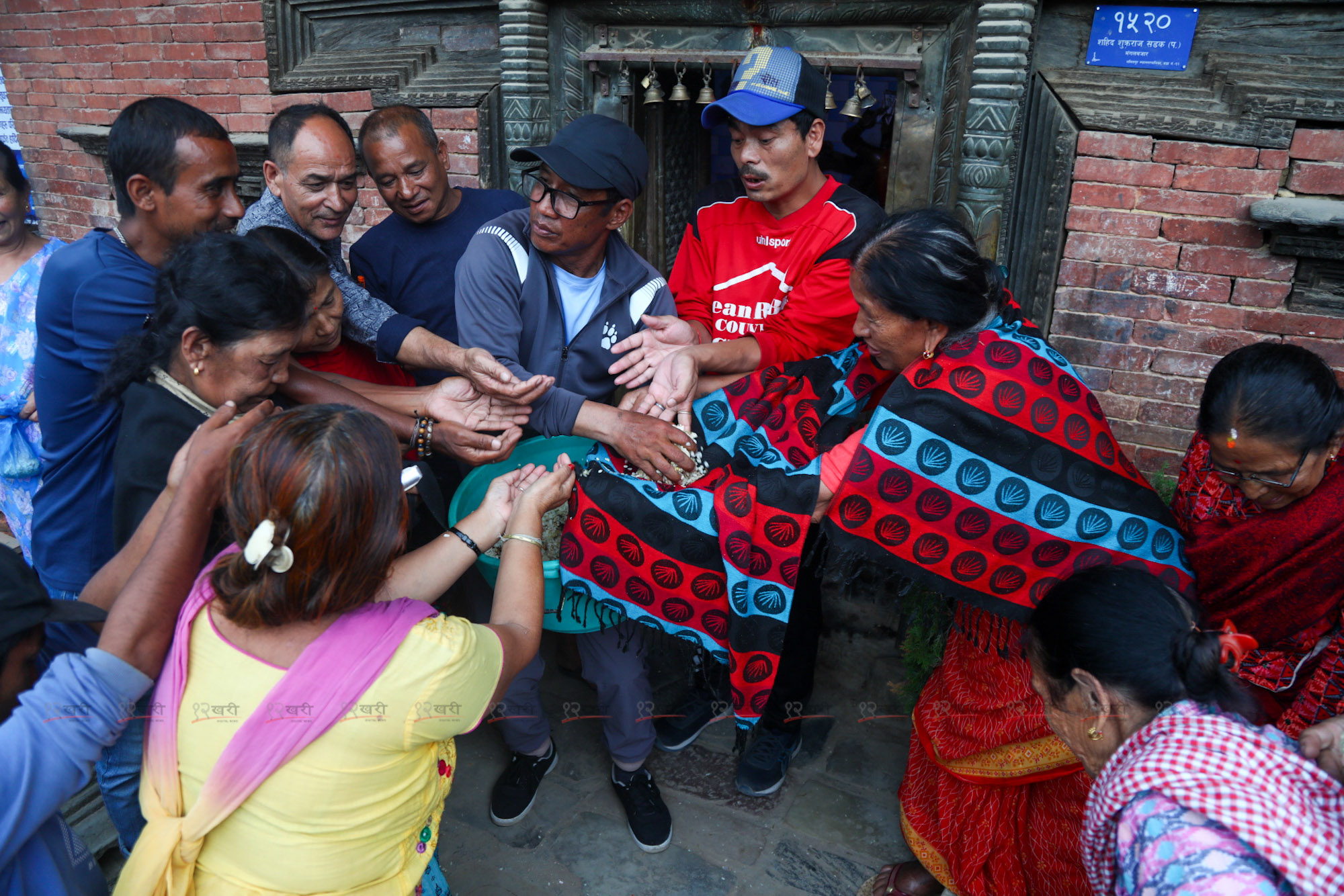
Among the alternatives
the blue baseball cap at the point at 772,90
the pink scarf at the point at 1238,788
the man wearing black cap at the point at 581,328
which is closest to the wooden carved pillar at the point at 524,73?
the blue baseball cap at the point at 772,90

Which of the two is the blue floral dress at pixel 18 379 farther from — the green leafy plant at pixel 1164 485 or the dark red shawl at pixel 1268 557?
the green leafy plant at pixel 1164 485

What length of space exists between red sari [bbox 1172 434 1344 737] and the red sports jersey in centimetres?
123

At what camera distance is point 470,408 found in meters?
2.50

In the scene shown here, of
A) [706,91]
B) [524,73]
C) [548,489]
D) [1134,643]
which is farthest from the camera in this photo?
[524,73]

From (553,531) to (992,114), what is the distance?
2.26 metres

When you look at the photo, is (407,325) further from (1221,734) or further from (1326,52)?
(1326,52)

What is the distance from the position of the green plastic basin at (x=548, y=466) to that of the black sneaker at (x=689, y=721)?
0.77 m

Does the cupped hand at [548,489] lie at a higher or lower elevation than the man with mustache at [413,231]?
lower

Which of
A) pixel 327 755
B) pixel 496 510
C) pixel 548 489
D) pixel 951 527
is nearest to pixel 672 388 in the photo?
pixel 548 489

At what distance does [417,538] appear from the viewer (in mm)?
3006

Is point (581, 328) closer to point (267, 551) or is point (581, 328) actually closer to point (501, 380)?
point (501, 380)

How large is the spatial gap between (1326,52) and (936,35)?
131cm

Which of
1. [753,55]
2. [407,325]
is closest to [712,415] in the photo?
[407,325]

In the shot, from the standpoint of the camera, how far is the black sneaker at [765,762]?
2.86m
